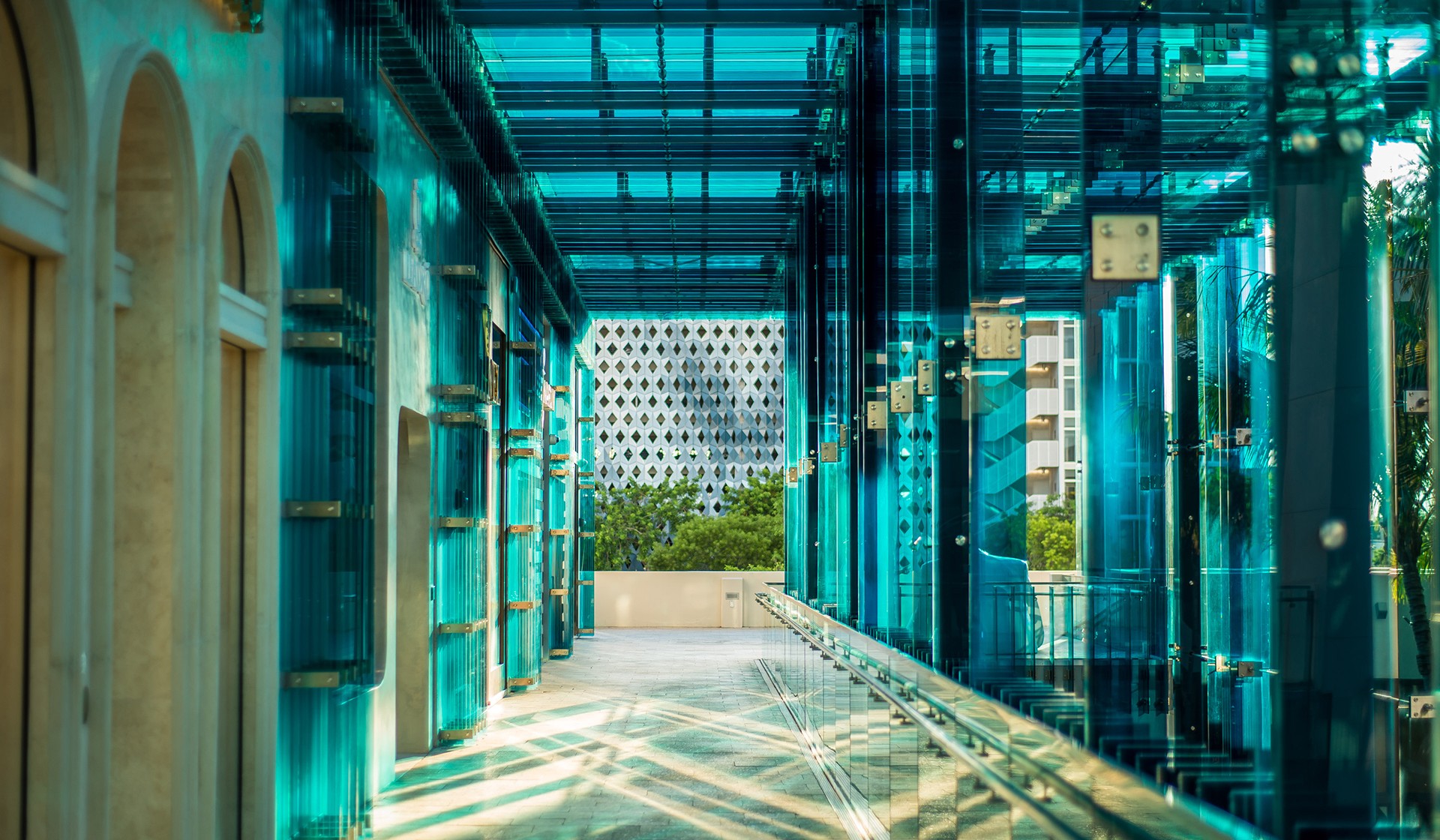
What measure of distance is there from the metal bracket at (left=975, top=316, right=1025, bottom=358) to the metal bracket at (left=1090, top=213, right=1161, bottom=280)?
1.10m

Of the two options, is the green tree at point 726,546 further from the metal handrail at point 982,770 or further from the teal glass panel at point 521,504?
the metal handrail at point 982,770

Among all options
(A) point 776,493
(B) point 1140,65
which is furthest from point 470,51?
(A) point 776,493

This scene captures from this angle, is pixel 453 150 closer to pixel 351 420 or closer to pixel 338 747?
pixel 351 420

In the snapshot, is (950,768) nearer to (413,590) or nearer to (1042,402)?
(1042,402)

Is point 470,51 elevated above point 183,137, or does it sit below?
above

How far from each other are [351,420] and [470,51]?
3.39m

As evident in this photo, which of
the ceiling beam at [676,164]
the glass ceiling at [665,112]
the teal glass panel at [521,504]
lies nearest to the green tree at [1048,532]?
the glass ceiling at [665,112]

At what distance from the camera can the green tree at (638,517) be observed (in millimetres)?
26438

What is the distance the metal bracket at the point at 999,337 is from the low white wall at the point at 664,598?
1704cm

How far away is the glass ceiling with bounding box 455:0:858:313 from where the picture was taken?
7.91 metres

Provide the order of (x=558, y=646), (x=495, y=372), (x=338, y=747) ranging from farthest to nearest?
1. (x=558, y=646)
2. (x=495, y=372)
3. (x=338, y=747)

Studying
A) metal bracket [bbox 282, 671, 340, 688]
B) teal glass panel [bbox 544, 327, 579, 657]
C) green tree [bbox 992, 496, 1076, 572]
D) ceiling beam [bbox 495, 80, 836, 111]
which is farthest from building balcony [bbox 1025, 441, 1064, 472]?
teal glass panel [bbox 544, 327, 579, 657]

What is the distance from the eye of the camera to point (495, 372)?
10602 millimetres

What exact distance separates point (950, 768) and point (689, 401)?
23.4 metres
